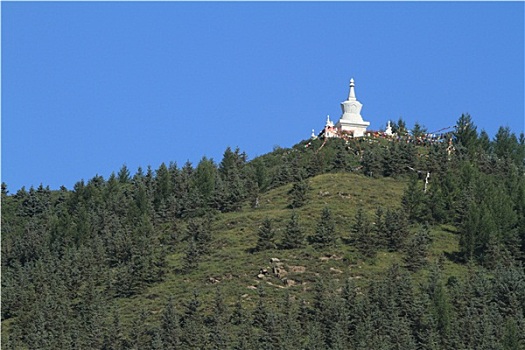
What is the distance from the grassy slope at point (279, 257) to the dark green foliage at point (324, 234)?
717 mm

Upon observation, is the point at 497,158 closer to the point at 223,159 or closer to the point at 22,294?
the point at 223,159

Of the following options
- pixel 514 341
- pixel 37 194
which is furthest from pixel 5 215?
pixel 514 341

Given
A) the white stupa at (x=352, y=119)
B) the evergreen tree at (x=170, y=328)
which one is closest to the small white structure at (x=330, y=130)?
the white stupa at (x=352, y=119)

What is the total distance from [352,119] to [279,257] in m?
42.3

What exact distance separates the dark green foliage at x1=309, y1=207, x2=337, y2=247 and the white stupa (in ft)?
116

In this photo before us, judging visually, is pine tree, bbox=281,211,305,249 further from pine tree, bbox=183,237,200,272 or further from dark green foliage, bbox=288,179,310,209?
dark green foliage, bbox=288,179,310,209

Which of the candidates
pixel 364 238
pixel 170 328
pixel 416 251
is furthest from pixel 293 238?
pixel 170 328

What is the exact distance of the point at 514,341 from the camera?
105438mm

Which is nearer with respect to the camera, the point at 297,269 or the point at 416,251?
the point at 297,269

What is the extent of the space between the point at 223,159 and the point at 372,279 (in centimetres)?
4191

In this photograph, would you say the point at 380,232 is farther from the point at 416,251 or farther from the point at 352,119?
the point at 352,119

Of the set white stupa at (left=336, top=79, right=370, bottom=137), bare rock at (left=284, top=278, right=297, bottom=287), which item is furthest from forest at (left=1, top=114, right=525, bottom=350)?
white stupa at (left=336, top=79, right=370, bottom=137)

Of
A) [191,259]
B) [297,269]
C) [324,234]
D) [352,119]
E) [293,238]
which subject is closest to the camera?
[297,269]

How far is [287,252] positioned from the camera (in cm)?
12850
